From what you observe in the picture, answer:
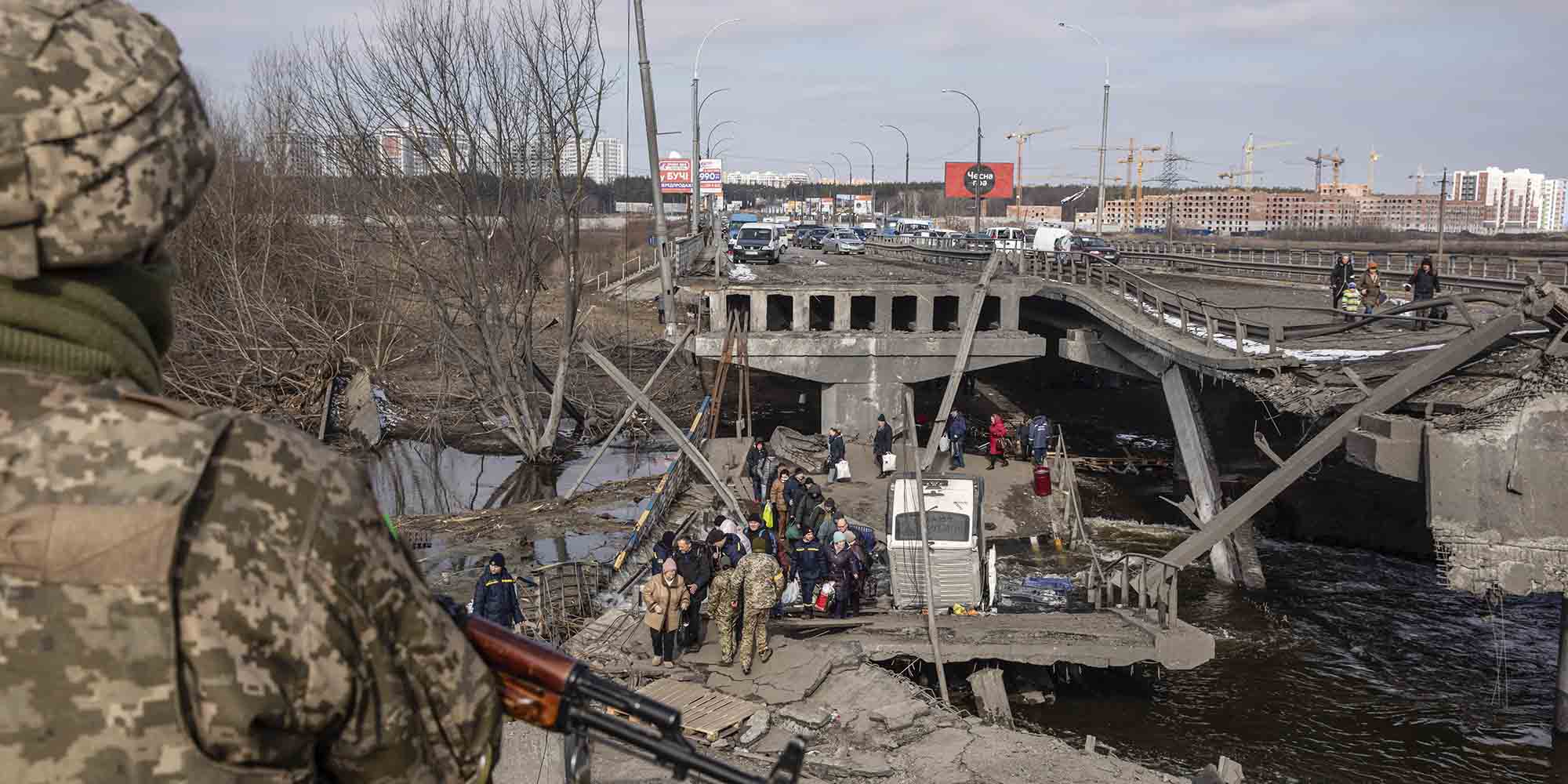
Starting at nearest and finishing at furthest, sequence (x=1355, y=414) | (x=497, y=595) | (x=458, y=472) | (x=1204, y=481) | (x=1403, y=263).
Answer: (x=497, y=595) → (x=1355, y=414) → (x=1204, y=481) → (x=458, y=472) → (x=1403, y=263)

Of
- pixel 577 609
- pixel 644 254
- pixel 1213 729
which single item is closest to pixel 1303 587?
pixel 1213 729

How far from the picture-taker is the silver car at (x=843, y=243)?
70875 millimetres

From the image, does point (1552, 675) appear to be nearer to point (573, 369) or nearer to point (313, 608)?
point (313, 608)

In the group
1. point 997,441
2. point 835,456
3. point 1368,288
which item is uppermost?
point 1368,288

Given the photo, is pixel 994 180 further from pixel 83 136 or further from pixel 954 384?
pixel 83 136

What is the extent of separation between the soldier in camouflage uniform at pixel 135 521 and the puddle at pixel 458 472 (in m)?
27.6

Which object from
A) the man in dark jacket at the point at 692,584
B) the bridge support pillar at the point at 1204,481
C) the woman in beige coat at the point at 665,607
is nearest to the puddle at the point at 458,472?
the bridge support pillar at the point at 1204,481

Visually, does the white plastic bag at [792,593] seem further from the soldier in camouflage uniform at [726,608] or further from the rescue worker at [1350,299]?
the rescue worker at [1350,299]

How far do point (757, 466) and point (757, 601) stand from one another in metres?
11.6

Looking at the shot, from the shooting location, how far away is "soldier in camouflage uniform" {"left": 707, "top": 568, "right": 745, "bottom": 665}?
43.8 ft

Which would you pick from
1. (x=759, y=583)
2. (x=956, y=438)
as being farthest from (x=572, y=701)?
(x=956, y=438)

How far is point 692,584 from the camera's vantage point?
551 inches

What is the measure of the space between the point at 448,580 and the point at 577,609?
5.31 metres

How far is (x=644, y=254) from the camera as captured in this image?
95.2 m
